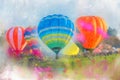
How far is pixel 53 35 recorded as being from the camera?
1669 cm

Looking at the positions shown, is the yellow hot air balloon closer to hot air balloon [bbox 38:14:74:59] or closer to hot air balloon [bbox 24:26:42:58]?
hot air balloon [bbox 24:26:42:58]

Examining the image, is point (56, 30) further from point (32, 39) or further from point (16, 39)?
point (32, 39)

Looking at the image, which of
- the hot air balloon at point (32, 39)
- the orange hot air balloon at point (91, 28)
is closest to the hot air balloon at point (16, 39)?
the hot air balloon at point (32, 39)

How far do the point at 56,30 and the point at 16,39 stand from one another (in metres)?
3.78

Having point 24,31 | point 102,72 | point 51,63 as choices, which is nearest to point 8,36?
A: point 24,31

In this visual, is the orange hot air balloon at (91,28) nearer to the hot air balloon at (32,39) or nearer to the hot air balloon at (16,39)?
the hot air balloon at (32,39)

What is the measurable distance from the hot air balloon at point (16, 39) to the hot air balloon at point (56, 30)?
10.2ft

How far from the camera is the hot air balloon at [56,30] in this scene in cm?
1648

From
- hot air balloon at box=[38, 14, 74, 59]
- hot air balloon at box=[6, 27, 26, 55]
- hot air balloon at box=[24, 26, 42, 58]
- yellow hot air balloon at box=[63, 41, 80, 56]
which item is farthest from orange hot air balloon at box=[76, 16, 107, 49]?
hot air balloon at box=[6, 27, 26, 55]

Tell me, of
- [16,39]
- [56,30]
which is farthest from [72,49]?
[56,30]

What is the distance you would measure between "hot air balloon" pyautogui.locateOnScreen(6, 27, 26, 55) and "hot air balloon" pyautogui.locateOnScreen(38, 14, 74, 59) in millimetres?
3101

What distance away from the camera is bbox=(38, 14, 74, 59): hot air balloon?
16.5 meters

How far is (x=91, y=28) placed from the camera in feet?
59.2

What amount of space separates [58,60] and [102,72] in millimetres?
2613
